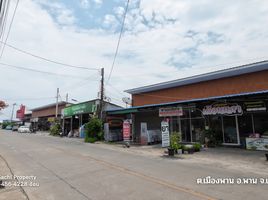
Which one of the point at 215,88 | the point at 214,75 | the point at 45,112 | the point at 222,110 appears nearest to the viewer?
the point at 222,110

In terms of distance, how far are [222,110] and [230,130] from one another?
2186 mm

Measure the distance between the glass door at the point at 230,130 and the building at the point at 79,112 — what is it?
14.4 metres

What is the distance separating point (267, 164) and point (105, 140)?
1762 centimetres

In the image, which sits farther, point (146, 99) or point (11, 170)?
point (146, 99)

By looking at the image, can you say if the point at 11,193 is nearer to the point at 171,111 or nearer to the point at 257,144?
the point at 171,111

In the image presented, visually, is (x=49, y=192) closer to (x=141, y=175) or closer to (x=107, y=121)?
(x=141, y=175)

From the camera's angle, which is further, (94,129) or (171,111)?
(94,129)

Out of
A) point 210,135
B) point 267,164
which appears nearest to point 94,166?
point 267,164

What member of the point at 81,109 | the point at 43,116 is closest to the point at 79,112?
the point at 81,109

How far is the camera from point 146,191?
6.42 meters

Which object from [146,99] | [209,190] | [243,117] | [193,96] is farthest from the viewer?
[146,99]

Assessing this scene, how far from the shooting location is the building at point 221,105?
1576cm

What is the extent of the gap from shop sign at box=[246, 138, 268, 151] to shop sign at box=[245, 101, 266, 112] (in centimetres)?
211

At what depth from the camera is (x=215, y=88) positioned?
66.8 ft
